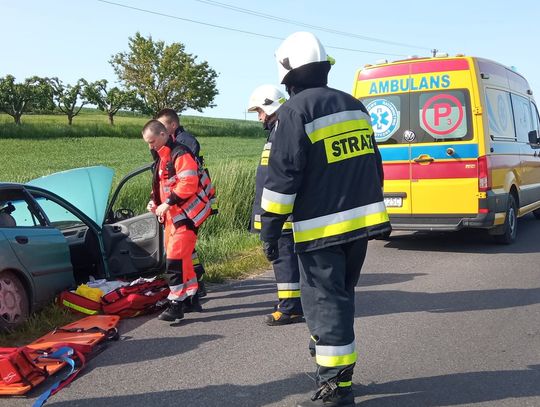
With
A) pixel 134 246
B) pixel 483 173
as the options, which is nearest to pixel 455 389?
pixel 134 246

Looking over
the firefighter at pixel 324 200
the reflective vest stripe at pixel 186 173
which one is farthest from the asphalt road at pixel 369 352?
the reflective vest stripe at pixel 186 173

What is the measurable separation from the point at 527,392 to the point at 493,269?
3870 millimetres

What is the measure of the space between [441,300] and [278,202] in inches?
126

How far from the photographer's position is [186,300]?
18.4ft

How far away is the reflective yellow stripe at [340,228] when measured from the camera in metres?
3.40

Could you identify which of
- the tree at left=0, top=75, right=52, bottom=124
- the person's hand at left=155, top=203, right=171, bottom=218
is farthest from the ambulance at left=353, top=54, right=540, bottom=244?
the tree at left=0, top=75, right=52, bottom=124

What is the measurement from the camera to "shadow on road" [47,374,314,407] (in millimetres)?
3623

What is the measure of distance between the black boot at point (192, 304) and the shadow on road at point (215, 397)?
5.85 ft

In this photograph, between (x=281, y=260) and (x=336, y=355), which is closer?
(x=336, y=355)

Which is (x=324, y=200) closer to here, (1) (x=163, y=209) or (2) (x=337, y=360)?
(2) (x=337, y=360)

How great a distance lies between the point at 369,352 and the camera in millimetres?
4488

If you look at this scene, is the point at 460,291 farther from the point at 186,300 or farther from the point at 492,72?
the point at 492,72

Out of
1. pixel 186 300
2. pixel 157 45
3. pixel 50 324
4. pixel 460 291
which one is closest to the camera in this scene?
pixel 50 324

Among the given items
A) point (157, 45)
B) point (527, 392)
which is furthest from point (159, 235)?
point (157, 45)
